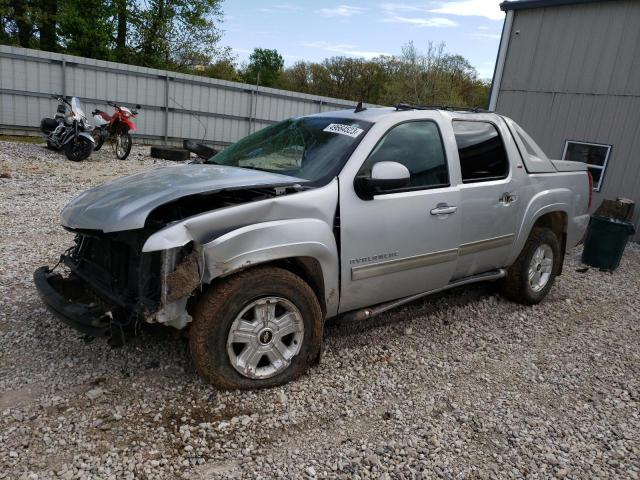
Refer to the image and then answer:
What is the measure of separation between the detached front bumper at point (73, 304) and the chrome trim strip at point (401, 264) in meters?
1.59

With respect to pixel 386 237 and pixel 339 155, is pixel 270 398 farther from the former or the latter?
pixel 339 155

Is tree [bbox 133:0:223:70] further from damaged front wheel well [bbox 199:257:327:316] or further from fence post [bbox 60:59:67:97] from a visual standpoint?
damaged front wheel well [bbox 199:257:327:316]

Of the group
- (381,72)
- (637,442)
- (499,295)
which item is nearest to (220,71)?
(381,72)

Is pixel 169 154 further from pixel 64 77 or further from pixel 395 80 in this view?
pixel 395 80

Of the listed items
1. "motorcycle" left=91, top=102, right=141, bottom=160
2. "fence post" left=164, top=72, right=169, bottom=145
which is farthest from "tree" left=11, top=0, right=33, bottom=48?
"motorcycle" left=91, top=102, right=141, bottom=160

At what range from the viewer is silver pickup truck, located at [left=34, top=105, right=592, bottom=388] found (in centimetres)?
279

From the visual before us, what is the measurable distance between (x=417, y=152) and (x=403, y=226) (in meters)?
0.64

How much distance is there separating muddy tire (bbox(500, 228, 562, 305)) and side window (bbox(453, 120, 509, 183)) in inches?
35.6

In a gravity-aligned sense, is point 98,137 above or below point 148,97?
below

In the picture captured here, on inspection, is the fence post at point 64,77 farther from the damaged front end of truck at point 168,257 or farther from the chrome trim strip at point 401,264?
the chrome trim strip at point 401,264

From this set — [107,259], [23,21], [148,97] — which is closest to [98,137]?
[148,97]

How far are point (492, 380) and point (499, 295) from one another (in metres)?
1.84

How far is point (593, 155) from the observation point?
9.88 metres

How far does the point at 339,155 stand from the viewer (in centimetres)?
343
